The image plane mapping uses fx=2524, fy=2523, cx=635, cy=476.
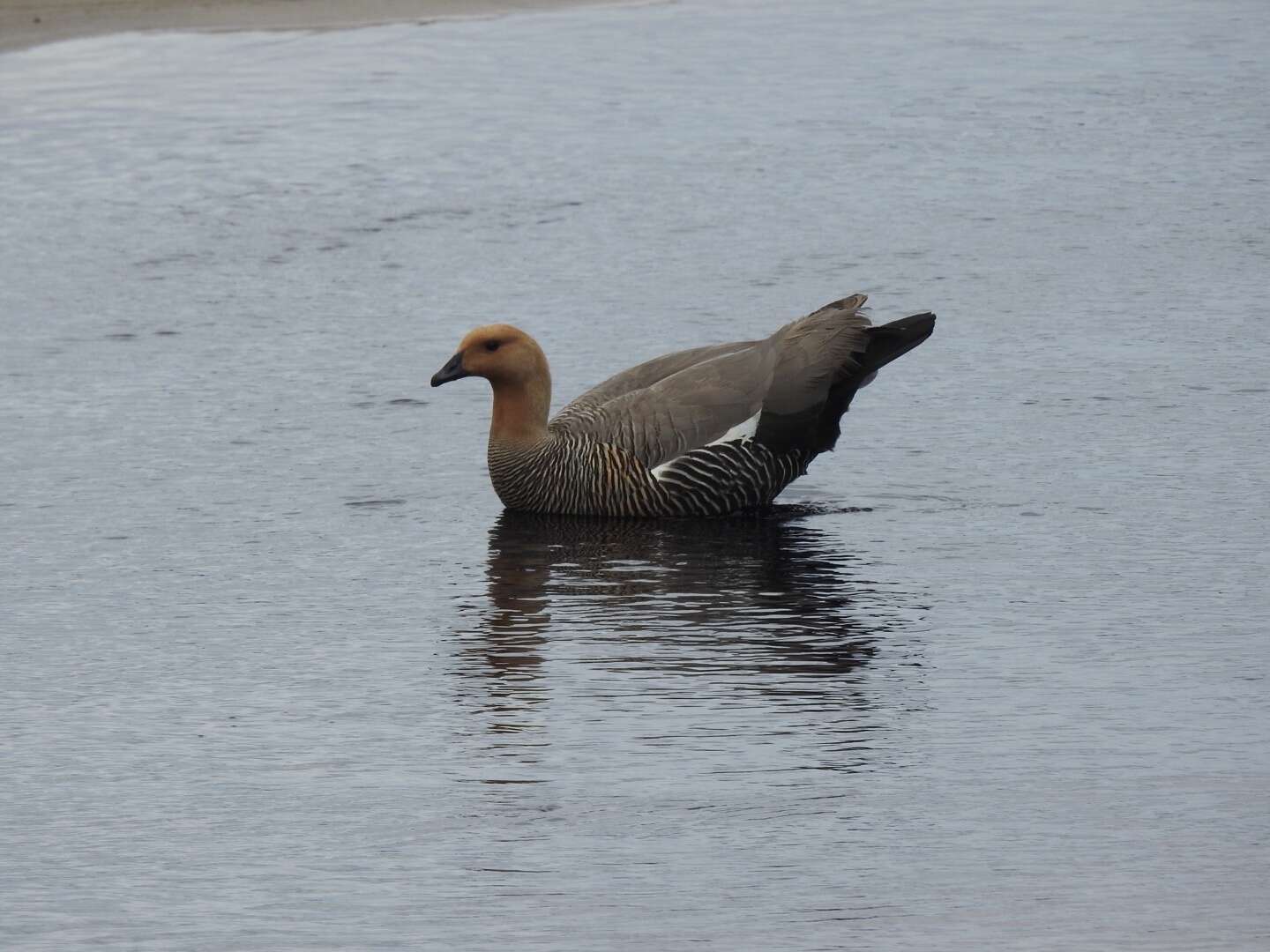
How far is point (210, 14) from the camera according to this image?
70.8 ft

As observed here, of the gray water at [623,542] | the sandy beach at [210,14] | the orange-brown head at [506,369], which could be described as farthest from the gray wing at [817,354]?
the sandy beach at [210,14]

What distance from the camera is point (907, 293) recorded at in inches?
504

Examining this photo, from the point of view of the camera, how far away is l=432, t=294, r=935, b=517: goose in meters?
9.72

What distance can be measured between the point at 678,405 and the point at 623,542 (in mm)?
762

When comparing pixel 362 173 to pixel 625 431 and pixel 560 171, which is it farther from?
pixel 625 431

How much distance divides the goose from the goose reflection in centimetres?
14

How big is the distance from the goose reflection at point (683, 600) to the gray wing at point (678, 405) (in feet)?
1.05

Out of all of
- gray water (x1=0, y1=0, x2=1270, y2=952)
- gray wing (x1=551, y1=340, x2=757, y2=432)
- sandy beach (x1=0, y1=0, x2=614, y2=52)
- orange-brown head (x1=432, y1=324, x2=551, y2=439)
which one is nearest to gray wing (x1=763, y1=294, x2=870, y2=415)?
gray wing (x1=551, y1=340, x2=757, y2=432)

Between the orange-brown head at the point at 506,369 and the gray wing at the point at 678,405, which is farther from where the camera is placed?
the orange-brown head at the point at 506,369

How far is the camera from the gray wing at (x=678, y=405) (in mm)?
9797

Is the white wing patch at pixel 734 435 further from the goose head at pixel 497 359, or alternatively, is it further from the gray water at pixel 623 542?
the goose head at pixel 497 359

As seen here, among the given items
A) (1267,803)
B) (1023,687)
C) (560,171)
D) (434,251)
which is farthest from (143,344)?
(1267,803)

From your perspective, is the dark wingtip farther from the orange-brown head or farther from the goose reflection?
the orange-brown head

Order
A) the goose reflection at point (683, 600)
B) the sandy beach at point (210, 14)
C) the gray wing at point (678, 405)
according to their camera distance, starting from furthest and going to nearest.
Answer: the sandy beach at point (210, 14)
the gray wing at point (678, 405)
the goose reflection at point (683, 600)
